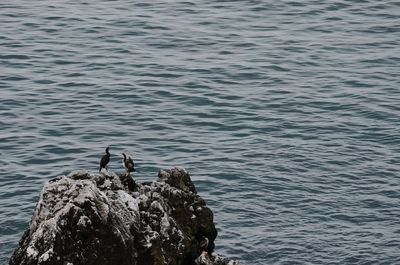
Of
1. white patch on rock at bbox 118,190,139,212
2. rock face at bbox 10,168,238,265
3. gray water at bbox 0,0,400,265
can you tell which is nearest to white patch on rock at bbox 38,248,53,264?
rock face at bbox 10,168,238,265

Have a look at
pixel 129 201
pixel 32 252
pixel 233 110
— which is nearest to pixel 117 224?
pixel 129 201

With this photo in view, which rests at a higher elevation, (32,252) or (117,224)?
(117,224)

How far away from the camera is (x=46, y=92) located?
68.9 meters

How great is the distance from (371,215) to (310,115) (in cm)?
1610

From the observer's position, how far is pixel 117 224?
3192cm

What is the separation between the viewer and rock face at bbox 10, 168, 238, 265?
101ft

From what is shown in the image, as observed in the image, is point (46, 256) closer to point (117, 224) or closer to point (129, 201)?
point (117, 224)

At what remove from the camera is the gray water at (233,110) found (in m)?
49.4

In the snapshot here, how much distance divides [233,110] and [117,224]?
34557mm

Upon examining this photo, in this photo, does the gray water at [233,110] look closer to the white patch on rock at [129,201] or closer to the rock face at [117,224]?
the rock face at [117,224]

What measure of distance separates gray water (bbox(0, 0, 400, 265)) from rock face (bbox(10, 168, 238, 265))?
7.45 metres

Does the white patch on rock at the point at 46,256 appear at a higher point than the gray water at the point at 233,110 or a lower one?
higher

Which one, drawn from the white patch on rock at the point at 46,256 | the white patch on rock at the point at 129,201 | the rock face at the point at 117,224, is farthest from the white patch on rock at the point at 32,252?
the white patch on rock at the point at 129,201

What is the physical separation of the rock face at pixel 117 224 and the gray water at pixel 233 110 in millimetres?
7454
